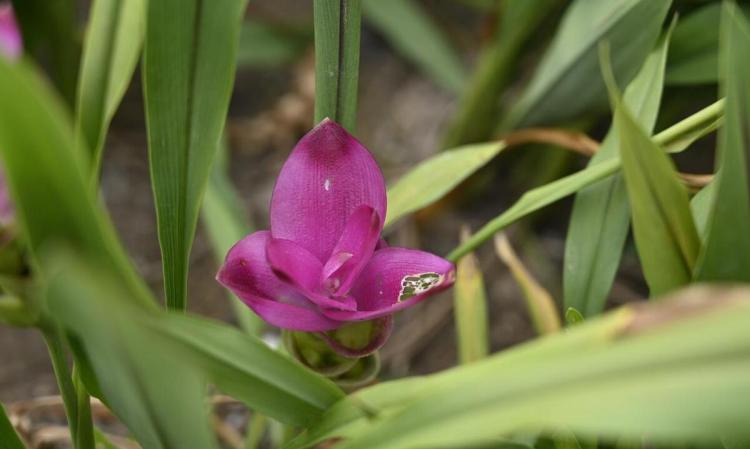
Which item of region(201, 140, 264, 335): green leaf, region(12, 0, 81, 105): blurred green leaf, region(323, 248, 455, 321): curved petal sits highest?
region(12, 0, 81, 105): blurred green leaf

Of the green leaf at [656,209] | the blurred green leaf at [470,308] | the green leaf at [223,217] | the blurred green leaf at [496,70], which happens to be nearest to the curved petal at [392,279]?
the green leaf at [656,209]

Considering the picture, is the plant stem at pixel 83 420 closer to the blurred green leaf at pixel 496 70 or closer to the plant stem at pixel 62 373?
the plant stem at pixel 62 373

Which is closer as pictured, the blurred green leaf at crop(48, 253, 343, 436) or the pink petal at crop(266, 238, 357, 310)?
the blurred green leaf at crop(48, 253, 343, 436)

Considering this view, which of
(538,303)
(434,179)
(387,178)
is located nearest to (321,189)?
(434,179)

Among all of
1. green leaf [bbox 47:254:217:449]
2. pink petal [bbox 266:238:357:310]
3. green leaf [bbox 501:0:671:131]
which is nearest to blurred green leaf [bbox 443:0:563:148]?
green leaf [bbox 501:0:671:131]

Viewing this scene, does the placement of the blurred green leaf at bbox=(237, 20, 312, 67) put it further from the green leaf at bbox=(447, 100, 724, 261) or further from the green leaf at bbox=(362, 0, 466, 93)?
the green leaf at bbox=(447, 100, 724, 261)

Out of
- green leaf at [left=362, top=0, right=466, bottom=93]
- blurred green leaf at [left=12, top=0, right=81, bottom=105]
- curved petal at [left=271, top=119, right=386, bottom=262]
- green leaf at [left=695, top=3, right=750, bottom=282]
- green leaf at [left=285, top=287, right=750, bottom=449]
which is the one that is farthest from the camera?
A: green leaf at [left=362, top=0, right=466, bottom=93]

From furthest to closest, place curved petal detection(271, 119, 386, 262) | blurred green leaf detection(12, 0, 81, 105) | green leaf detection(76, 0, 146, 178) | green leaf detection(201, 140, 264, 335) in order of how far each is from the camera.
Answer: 1. blurred green leaf detection(12, 0, 81, 105)
2. green leaf detection(201, 140, 264, 335)
3. green leaf detection(76, 0, 146, 178)
4. curved petal detection(271, 119, 386, 262)
